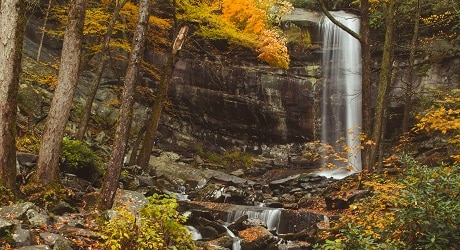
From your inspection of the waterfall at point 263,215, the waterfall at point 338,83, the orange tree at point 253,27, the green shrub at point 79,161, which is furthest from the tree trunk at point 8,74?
the waterfall at point 338,83

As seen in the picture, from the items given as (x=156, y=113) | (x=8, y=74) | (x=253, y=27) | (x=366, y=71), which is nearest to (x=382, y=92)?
(x=366, y=71)

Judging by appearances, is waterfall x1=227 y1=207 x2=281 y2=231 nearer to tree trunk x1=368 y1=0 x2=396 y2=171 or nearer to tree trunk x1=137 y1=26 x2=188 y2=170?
tree trunk x1=368 y1=0 x2=396 y2=171

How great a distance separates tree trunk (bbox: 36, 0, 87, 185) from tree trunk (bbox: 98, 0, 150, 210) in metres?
1.12

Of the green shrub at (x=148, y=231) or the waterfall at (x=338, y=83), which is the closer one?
the green shrub at (x=148, y=231)

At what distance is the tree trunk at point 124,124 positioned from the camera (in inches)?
305

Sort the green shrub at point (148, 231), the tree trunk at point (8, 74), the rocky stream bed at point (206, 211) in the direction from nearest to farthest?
the green shrub at point (148, 231) → the rocky stream bed at point (206, 211) → the tree trunk at point (8, 74)

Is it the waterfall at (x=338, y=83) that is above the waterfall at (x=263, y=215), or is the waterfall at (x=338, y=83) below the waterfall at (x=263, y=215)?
above

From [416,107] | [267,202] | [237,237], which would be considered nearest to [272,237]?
[237,237]

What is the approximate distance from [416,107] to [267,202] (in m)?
11.7

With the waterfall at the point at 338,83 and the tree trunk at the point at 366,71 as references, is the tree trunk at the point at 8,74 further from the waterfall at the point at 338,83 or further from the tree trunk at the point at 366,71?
the waterfall at the point at 338,83

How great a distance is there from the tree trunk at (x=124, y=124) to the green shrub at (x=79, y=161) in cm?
252

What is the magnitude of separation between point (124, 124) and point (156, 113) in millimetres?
6332

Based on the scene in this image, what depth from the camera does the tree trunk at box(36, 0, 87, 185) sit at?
310 inches

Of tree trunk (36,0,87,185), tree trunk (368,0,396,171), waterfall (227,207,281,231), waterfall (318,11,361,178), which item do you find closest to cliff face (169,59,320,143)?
waterfall (318,11,361,178)
